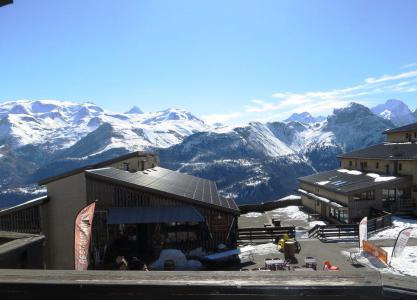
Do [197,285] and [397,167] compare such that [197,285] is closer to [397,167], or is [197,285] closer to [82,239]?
[82,239]

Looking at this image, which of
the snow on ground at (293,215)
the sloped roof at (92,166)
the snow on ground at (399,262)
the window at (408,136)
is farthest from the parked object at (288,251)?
the window at (408,136)

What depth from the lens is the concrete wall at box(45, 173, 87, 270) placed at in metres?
29.7

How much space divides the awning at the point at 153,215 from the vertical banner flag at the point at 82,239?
20.2 feet

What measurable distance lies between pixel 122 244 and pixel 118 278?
23.8 metres

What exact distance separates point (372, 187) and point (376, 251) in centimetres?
1956

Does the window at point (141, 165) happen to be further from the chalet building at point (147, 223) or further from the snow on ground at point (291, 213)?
the snow on ground at point (291, 213)

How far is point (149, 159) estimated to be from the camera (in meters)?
48.5

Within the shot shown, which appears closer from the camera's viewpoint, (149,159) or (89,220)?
(89,220)


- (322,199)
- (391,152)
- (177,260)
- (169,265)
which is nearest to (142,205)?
(177,260)

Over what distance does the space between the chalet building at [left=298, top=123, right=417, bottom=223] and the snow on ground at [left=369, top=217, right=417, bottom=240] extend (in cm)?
348

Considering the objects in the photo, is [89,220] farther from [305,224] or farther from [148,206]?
[305,224]

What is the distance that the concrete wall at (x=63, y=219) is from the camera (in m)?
29.7

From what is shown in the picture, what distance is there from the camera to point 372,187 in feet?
136

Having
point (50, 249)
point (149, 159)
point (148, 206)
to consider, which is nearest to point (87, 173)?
point (148, 206)
